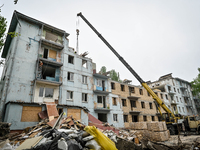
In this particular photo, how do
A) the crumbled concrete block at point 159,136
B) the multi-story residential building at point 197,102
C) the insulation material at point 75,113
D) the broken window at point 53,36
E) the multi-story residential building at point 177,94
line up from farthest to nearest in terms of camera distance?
the multi-story residential building at point 197,102
the multi-story residential building at point 177,94
the broken window at point 53,36
the insulation material at point 75,113
the crumbled concrete block at point 159,136

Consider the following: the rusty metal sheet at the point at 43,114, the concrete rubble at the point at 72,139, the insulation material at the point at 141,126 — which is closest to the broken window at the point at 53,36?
the rusty metal sheet at the point at 43,114

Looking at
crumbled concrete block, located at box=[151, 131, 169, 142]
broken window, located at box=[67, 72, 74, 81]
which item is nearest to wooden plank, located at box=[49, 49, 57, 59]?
broken window, located at box=[67, 72, 74, 81]

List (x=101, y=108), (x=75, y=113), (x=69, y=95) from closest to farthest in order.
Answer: (x=75, y=113)
(x=69, y=95)
(x=101, y=108)

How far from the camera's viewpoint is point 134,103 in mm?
27031

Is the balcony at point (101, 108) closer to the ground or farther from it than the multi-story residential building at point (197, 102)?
closer to the ground

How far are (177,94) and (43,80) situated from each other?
38.8m

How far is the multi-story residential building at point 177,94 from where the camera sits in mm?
36250

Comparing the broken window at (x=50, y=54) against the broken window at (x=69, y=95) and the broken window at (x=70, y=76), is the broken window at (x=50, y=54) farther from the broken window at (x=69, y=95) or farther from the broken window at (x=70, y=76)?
the broken window at (x=69, y=95)

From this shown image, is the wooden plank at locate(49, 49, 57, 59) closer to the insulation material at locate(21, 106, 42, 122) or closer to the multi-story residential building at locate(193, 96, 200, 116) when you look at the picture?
the insulation material at locate(21, 106, 42, 122)

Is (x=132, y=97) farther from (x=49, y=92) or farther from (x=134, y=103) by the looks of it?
(x=49, y=92)

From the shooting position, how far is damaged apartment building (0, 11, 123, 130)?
41.3 feet

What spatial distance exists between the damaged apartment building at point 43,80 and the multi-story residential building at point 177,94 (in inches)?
811

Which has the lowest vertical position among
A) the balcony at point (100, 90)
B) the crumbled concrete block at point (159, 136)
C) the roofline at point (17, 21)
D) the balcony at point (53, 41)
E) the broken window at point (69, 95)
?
the crumbled concrete block at point (159, 136)

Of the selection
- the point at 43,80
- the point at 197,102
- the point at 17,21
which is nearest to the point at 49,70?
the point at 43,80
